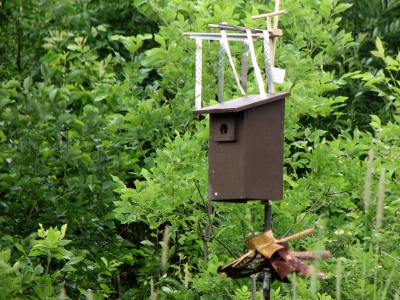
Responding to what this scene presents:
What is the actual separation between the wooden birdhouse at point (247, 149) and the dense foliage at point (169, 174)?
45 centimetres

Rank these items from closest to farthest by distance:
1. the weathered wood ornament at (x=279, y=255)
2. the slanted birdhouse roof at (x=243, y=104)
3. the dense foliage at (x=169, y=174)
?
the weathered wood ornament at (x=279, y=255) < the slanted birdhouse roof at (x=243, y=104) < the dense foliage at (x=169, y=174)

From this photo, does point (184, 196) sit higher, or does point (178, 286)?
point (184, 196)

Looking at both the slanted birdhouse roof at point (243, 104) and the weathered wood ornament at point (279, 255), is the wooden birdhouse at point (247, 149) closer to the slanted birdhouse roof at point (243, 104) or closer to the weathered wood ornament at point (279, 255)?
the slanted birdhouse roof at point (243, 104)

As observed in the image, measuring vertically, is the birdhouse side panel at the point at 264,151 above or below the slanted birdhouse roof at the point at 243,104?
below

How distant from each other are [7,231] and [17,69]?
1.95m

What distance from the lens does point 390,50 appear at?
6086 mm

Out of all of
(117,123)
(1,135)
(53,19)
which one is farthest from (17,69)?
(117,123)

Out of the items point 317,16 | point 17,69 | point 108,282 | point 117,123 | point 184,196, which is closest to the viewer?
point 184,196

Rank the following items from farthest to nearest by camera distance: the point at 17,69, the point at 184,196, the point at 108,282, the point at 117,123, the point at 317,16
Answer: the point at 17,69, the point at 108,282, the point at 117,123, the point at 317,16, the point at 184,196

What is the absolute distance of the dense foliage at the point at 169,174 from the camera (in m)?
3.73

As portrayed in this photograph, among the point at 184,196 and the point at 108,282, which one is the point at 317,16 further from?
the point at 108,282

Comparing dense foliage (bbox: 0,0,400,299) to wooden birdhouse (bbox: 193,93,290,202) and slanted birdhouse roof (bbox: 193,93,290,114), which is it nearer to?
wooden birdhouse (bbox: 193,93,290,202)

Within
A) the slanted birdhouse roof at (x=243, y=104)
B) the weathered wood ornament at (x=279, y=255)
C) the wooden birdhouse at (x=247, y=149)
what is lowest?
the weathered wood ornament at (x=279, y=255)

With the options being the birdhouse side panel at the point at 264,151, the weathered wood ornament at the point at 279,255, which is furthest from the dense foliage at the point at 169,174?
the weathered wood ornament at the point at 279,255
